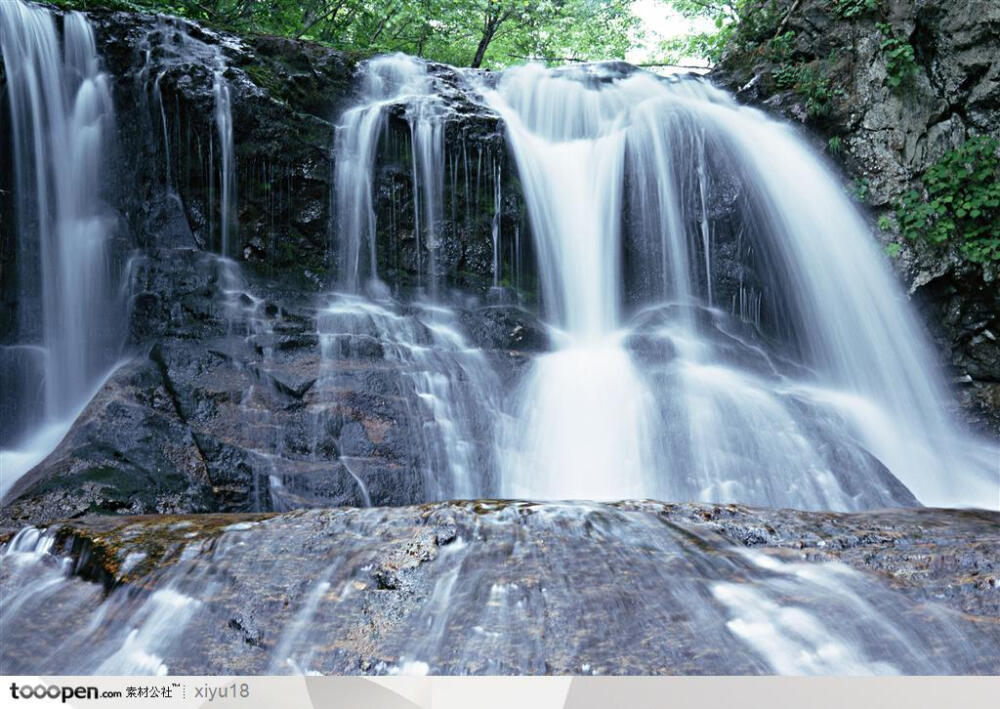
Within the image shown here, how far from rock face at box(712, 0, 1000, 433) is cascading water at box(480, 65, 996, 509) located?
12.4 inches

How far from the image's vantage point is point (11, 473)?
4445mm

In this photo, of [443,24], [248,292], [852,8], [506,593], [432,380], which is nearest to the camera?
[506,593]

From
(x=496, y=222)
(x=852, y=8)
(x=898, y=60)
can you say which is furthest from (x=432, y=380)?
(x=852, y=8)

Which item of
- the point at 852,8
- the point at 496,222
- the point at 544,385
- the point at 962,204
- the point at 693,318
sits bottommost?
the point at 544,385

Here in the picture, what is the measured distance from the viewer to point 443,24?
10797 millimetres

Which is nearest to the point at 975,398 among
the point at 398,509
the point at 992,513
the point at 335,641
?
the point at 992,513

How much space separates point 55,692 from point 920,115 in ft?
26.9

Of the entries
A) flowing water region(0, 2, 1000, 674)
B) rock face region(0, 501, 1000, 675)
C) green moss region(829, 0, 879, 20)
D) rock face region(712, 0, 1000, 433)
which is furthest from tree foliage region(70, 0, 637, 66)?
rock face region(0, 501, 1000, 675)

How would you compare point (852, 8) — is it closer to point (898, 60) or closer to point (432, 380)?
point (898, 60)

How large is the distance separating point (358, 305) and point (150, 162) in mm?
2171

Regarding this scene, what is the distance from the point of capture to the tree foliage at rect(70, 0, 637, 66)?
9391mm

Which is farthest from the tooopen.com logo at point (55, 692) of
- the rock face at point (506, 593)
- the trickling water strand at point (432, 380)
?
the trickling water strand at point (432, 380)

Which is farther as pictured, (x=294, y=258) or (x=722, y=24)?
(x=722, y=24)

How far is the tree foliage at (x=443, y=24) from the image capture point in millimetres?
9391
